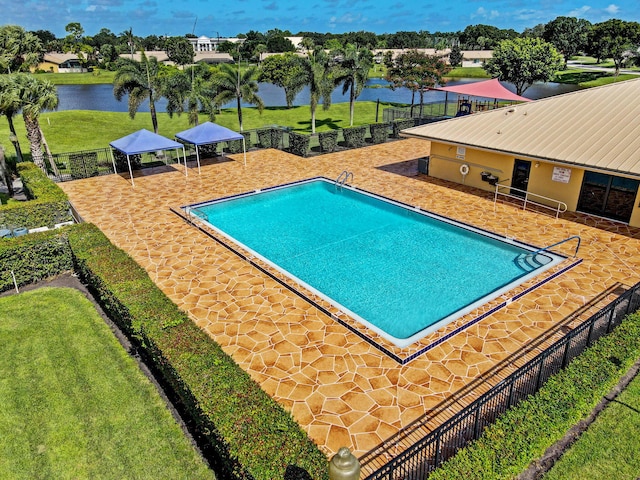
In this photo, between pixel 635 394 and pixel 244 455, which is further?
pixel 635 394

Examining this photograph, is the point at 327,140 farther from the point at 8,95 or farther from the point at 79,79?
the point at 79,79

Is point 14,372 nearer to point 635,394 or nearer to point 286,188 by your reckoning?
point 635,394

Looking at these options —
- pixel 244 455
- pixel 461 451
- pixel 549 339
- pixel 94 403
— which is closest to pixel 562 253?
pixel 549 339

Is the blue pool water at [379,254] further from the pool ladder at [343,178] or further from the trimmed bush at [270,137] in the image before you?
the trimmed bush at [270,137]

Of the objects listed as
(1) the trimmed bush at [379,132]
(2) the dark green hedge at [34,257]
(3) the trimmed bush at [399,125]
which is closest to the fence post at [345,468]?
(2) the dark green hedge at [34,257]

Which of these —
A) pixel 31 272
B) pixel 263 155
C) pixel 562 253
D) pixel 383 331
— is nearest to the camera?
pixel 383 331

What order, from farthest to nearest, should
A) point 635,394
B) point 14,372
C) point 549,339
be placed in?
point 549,339 < point 14,372 < point 635,394

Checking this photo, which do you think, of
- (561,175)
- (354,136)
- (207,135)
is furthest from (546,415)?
(354,136)
